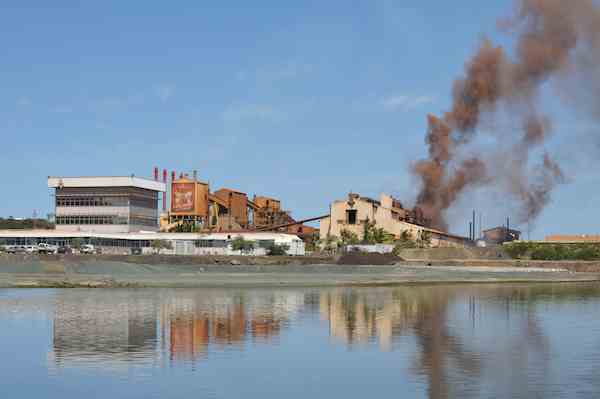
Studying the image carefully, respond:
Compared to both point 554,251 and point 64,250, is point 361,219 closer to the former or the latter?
point 554,251

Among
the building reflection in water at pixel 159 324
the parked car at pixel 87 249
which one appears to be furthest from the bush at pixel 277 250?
the building reflection in water at pixel 159 324

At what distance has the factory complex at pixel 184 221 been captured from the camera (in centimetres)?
13325

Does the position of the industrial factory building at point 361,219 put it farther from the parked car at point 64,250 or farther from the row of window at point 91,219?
the parked car at point 64,250

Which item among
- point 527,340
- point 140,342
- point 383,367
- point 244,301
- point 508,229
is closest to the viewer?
point 383,367

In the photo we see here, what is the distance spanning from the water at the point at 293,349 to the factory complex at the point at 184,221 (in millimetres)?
78783

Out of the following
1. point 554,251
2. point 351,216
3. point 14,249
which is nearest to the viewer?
point 14,249

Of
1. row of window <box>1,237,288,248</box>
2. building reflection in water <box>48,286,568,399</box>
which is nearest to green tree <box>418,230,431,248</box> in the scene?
row of window <box>1,237,288,248</box>

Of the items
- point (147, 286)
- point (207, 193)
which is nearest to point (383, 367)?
point (147, 286)

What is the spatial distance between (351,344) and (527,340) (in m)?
7.32

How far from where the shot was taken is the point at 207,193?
14800 cm

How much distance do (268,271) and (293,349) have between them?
66.2 m

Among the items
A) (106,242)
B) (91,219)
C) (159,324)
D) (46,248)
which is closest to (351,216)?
(106,242)

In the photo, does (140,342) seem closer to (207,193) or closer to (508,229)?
(207,193)

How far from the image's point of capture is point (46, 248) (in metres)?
124
